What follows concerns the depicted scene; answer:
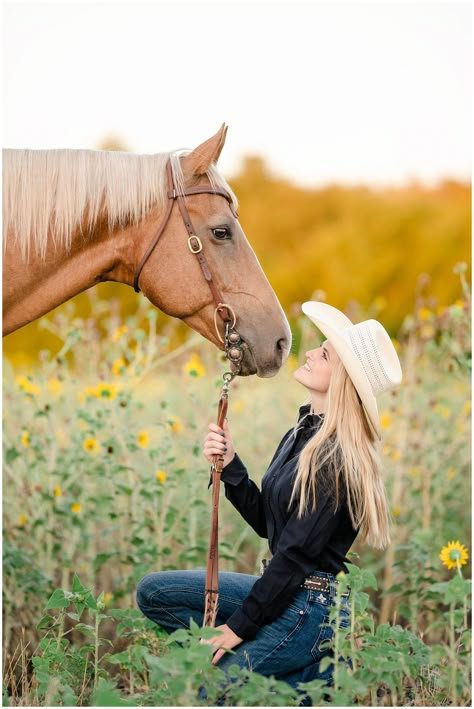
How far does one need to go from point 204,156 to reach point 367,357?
998mm

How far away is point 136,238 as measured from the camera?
9.33 ft

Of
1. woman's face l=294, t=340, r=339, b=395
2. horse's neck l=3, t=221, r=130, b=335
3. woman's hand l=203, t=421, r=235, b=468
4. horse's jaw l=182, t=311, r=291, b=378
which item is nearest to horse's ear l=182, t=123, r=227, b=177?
horse's neck l=3, t=221, r=130, b=335

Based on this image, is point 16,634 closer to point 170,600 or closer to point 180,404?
point 170,600

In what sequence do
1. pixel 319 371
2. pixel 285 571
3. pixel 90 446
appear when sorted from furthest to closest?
pixel 90 446 → pixel 319 371 → pixel 285 571

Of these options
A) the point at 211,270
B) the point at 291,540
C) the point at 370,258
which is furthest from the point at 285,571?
the point at 370,258

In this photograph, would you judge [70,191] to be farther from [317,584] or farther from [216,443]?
[317,584]

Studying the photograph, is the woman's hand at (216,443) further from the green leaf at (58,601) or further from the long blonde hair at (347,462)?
the green leaf at (58,601)

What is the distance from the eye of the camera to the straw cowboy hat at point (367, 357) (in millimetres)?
2613

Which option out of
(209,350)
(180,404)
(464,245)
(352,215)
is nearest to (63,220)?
(209,350)

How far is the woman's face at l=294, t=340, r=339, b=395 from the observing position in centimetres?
274

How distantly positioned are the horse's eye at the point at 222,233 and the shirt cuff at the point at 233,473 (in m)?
0.86

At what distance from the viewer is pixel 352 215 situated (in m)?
18.5

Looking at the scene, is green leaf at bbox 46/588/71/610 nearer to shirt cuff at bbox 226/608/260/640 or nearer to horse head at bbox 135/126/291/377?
shirt cuff at bbox 226/608/260/640

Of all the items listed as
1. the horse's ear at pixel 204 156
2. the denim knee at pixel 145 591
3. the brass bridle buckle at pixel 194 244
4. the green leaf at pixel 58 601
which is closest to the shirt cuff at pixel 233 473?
the denim knee at pixel 145 591
